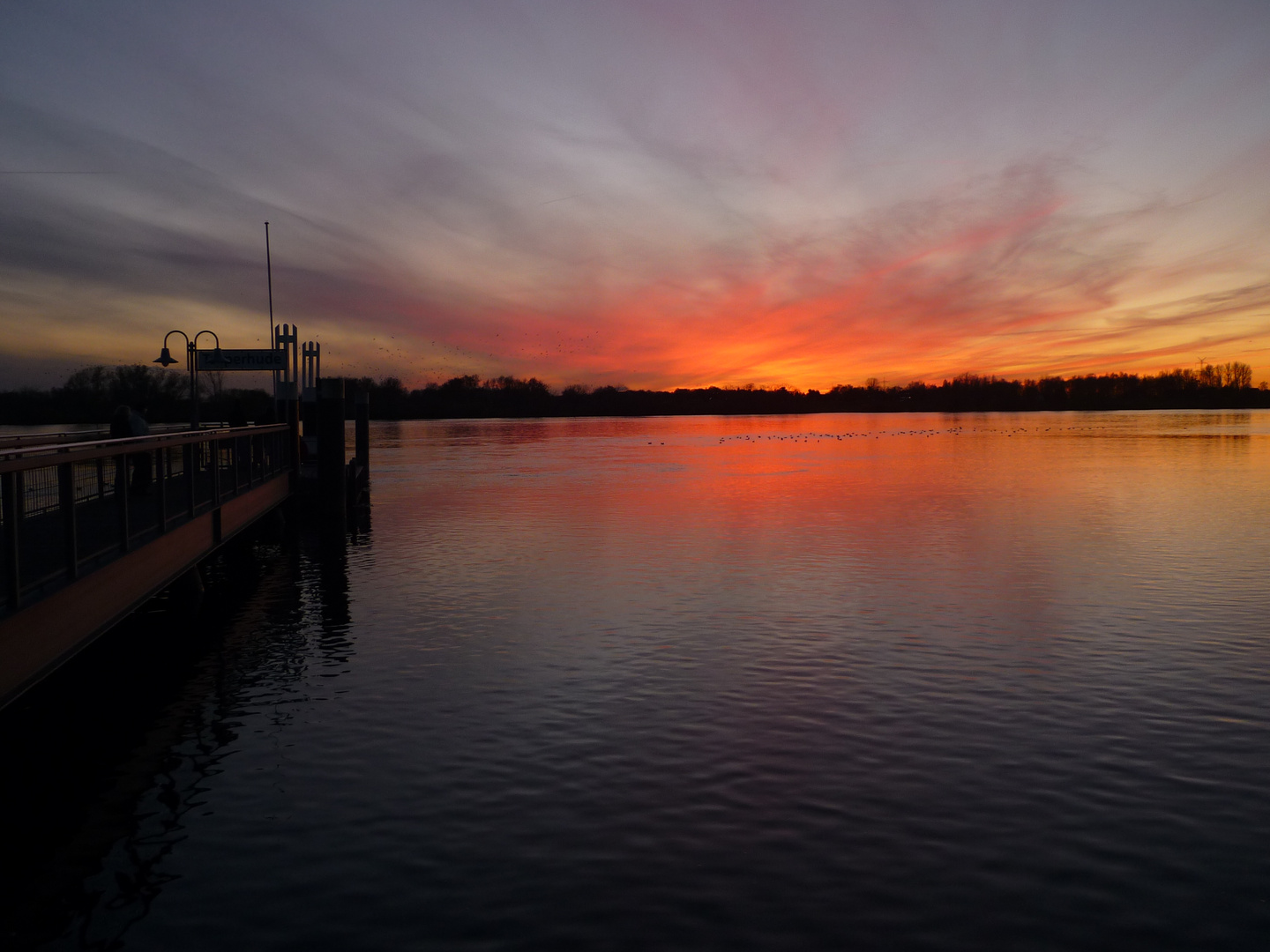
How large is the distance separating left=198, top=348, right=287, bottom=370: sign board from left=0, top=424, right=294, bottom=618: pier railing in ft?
46.1

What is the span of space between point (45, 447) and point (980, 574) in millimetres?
15852

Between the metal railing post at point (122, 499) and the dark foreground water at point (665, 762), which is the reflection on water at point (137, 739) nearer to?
the dark foreground water at point (665, 762)

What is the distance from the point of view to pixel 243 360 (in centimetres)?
3734

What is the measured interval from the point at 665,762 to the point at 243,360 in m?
32.7

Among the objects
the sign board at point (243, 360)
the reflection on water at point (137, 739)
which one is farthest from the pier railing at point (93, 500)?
the sign board at point (243, 360)

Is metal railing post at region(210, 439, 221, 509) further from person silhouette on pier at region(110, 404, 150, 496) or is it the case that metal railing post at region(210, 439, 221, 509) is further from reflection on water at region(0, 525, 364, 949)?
person silhouette on pier at region(110, 404, 150, 496)

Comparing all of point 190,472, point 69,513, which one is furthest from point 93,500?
point 69,513

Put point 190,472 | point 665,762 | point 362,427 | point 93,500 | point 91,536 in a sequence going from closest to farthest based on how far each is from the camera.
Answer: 1. point 665,762
2. point 91,536
3. point 190,472
4. point 93,500
5. point 362,427

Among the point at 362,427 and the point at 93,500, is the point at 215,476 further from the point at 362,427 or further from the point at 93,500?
the point at 362,427

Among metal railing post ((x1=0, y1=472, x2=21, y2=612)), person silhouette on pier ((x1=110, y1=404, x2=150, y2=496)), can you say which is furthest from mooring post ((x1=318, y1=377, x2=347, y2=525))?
metal railing post ((x1=0, y1=472, x2=21, y2=612))

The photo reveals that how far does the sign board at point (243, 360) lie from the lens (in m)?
36.2

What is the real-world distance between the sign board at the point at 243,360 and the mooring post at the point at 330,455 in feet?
33.6

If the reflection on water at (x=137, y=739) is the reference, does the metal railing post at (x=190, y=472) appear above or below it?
above

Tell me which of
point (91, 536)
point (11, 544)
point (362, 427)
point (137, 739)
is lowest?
point (137, 739)
